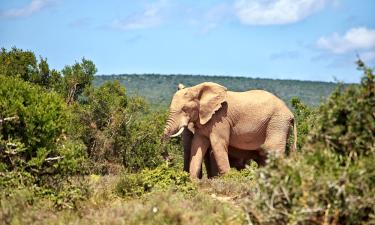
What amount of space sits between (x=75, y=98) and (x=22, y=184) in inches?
605

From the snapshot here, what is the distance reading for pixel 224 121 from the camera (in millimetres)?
19891

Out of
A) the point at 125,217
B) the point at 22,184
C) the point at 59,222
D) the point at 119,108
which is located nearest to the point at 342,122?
the point at 125,217

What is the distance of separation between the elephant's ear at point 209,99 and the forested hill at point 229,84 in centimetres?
9995

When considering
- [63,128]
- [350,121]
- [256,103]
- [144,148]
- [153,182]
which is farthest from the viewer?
[144,148]

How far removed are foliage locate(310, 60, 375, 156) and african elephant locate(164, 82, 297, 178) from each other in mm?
9454

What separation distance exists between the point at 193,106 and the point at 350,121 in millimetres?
10008

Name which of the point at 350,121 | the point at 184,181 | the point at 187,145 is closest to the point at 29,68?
the point at 187,145

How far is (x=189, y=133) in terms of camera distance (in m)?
20.5

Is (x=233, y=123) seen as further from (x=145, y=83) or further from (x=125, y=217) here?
(x=145, y=83)

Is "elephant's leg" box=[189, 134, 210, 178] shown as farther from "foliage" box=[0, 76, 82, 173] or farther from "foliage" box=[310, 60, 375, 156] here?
"foliage" box=[310, 60, 375, 156]

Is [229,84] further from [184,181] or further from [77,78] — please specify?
[184,181]

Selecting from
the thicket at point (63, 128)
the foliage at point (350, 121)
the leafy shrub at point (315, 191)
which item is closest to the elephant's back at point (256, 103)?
the thicket at point (63, 128)

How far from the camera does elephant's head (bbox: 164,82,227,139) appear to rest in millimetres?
19547

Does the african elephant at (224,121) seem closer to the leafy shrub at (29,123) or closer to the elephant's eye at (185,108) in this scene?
the elephant's eye at (185,108)
